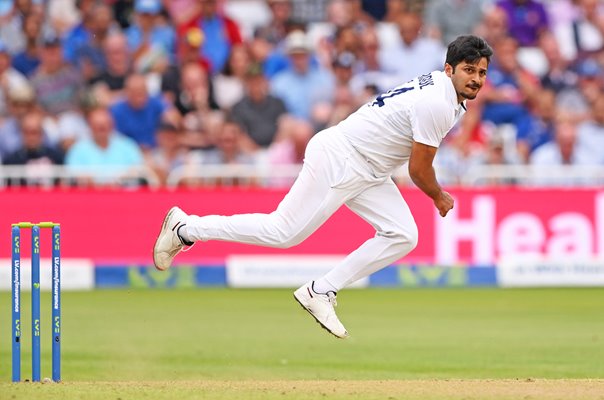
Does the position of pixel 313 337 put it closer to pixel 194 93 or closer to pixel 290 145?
pixel 290 145

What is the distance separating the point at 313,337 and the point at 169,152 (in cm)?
417

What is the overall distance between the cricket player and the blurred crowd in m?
6.14

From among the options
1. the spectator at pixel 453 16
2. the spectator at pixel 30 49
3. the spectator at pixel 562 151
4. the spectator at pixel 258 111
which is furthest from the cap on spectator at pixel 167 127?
the spectator at pixel 562 151

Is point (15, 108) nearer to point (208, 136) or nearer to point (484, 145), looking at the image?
point (208, 136)

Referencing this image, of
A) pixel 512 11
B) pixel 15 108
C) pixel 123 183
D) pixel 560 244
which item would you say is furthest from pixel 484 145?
pixel 15 108

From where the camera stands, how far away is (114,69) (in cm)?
1436

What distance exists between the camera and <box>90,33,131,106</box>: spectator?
14188 millimetres

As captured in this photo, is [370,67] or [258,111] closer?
[258,111]

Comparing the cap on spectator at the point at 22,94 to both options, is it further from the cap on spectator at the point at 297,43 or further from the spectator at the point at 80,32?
the cap on spectator at the point at 297,43

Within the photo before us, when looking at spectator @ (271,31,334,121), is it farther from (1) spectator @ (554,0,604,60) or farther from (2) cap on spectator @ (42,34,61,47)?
(1) spectator @ (554,0,604,60)

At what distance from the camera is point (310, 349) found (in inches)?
357

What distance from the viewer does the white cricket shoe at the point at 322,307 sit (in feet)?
23.1

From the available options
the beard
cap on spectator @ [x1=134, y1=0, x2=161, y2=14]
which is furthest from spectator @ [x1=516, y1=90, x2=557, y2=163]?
the beard

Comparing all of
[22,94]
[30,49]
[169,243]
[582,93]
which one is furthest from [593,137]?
[169,243]
